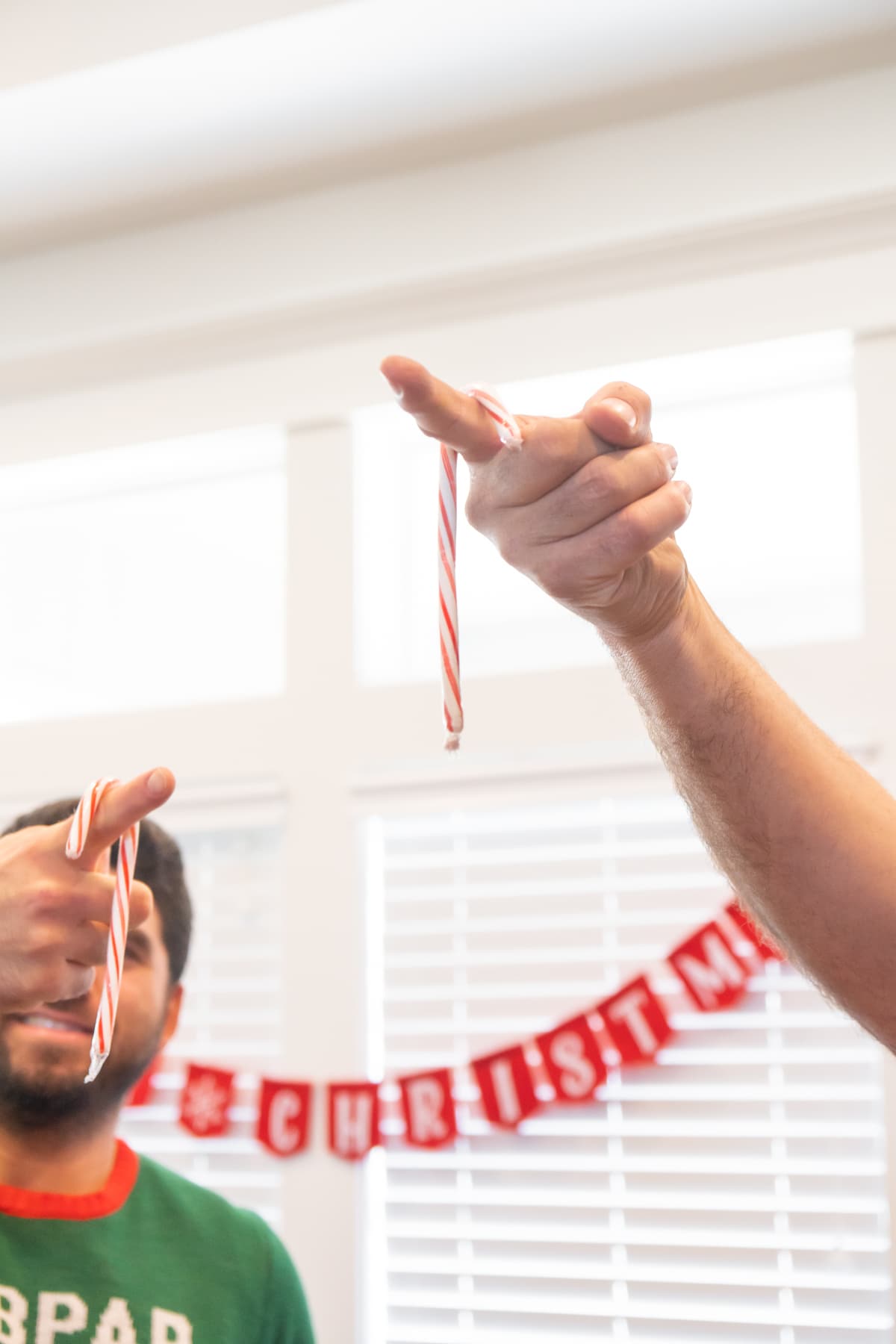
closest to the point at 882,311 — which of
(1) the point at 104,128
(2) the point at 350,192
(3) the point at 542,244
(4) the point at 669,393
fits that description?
(4) the point at 669,393

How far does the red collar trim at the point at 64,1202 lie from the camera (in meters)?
1.43

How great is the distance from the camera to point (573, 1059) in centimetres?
231

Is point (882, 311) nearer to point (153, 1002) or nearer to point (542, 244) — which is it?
point (542, 244)

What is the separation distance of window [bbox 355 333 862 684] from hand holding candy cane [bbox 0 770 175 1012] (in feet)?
5.08

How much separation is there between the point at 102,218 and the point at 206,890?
133 cm

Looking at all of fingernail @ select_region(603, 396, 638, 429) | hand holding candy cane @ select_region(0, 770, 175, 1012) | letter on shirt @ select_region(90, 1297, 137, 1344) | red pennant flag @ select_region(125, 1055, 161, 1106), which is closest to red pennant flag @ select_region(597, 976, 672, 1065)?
red pennant flag @ select_region(125, 1055, 161, 1106)

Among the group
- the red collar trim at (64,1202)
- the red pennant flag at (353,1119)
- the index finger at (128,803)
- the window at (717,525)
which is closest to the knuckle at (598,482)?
the index finger at (128,803)

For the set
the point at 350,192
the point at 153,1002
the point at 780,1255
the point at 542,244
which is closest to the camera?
the point at 153,1002

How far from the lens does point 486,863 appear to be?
2.46m

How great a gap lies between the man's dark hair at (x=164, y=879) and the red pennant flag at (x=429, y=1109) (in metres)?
0.86

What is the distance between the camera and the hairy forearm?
1156mm

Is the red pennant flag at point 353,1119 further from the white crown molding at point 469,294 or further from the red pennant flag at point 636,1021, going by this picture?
Answer: the white crown molding at point 469,294

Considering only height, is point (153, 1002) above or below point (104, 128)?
below

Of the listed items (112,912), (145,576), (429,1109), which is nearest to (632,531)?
(112,912)
